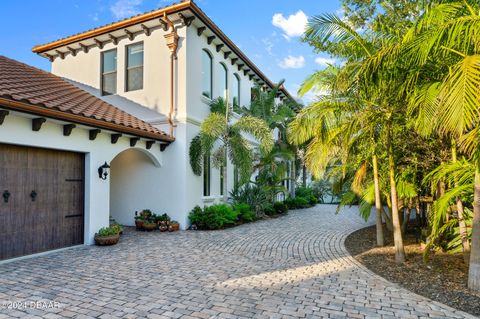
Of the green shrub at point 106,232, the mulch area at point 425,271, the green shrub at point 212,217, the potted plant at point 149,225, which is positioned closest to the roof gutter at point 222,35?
the green shrub at point 212,217

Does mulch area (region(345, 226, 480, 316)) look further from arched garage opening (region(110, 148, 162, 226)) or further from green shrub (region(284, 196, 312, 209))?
green shrub (region(284, 196, 312, 209))

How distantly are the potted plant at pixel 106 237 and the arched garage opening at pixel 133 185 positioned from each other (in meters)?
3.09

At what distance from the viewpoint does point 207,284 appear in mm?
5207

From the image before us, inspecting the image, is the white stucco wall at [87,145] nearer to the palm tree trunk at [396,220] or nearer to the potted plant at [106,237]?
the potted plant at [106,237]

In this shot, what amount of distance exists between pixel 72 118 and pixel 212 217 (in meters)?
5.62

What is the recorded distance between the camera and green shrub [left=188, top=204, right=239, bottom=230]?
10.9m

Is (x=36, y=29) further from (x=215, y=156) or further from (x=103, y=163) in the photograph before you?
(x=215, y=156)

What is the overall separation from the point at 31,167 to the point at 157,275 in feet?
13.6

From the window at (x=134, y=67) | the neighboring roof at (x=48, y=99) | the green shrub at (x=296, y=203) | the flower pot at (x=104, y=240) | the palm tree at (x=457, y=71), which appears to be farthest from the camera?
the green shrub at (x=296, y=203)

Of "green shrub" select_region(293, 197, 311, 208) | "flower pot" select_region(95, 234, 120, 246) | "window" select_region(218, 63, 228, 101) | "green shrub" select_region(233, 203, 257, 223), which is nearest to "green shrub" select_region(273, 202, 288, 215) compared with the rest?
"green shrub" select_region(293, 197, 311, 208)

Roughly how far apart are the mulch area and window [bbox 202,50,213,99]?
7965mm

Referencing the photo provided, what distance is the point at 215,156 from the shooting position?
11.5 meters

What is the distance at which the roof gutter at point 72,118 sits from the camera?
608 cm

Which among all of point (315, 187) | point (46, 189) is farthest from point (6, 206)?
point (315, 187)
